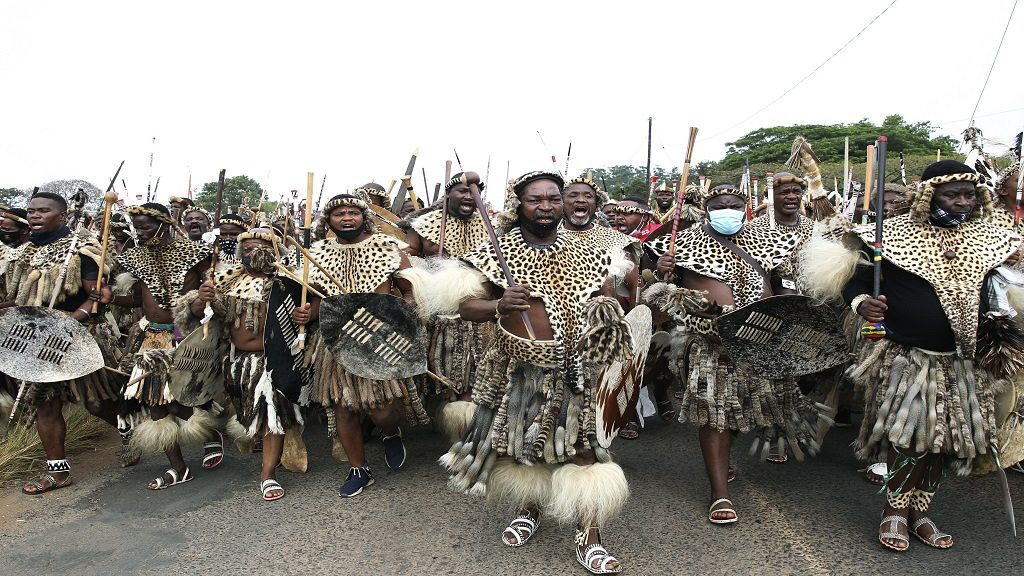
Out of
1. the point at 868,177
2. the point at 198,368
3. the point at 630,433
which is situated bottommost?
the point at 630,433

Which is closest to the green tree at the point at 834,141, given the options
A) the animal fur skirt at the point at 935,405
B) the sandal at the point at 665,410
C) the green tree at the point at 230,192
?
the green tree at the point at 230,192

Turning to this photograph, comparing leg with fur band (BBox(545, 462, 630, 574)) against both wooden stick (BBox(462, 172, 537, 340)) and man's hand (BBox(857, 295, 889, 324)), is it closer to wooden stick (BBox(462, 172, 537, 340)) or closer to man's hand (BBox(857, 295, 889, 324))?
wooden stick (BBox(462, 172, 537, 340))

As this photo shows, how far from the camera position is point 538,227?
390cm

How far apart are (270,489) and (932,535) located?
4044 millimetres

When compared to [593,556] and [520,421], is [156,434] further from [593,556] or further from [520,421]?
[593,556]

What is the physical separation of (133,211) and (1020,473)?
668 cm

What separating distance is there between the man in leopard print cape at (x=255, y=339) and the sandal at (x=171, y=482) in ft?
1.76

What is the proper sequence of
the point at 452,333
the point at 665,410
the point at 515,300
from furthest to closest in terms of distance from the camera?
the point at 665,410 → the point at 452,333 → the point at 515,300

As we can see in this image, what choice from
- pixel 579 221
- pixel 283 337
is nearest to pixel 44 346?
pixel 283 337

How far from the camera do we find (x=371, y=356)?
4.58 meters

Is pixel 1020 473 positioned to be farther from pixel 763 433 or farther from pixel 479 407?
pixel 479 407

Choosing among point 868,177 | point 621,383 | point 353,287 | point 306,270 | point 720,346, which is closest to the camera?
point 621,383

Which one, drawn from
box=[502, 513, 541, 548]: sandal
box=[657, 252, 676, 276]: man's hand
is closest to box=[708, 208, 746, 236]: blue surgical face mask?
box=[657, 252, 676, 276]: man's hand

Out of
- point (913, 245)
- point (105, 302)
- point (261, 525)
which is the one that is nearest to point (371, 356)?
point (261, 525)
